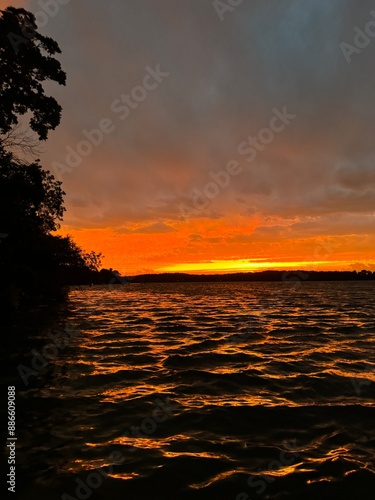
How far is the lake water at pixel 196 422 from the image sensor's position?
537 centimetres

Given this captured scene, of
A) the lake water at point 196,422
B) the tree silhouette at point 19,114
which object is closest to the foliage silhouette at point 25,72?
the tree silhouette at point 19,114

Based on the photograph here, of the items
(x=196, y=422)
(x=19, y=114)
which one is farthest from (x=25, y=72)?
(x=196, y=422)

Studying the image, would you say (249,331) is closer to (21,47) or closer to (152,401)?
(152,401)

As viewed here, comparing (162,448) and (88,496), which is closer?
(88,496)

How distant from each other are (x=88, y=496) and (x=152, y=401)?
3861 millimetres

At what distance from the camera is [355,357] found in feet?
44.5

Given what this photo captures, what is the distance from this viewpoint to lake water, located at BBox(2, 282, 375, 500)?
5.37 meters

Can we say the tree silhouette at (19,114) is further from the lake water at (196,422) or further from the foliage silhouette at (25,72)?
the lake water at (196,422)

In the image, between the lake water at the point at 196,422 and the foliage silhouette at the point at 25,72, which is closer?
the lake water at the point at 196,422

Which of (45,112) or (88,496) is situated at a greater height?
(45,112)

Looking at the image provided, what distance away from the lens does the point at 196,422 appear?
7625 mm

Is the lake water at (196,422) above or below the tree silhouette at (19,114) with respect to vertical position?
below

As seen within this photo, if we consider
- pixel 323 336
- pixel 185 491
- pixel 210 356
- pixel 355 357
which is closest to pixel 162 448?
pixel 185 491

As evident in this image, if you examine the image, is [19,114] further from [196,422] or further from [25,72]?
[196,422]
